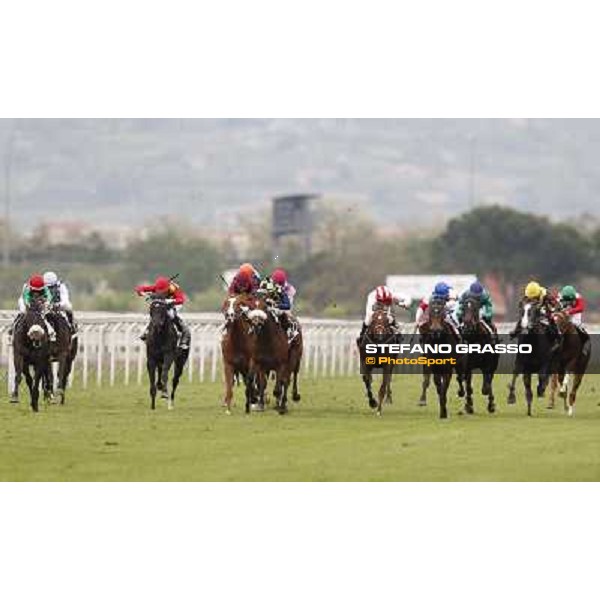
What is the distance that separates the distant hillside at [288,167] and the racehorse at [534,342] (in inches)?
5313

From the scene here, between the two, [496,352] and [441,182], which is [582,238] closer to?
[441,182]

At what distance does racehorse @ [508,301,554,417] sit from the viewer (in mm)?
24094

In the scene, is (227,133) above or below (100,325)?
above

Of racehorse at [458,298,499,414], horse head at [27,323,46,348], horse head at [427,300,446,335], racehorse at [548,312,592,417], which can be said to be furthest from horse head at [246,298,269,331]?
racehorse at [548,312,592,417]

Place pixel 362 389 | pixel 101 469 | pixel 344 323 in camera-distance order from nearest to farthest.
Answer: pixel 101 469 < pixel 362 389 < pixel 344 323

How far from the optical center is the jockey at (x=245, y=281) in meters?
23.7

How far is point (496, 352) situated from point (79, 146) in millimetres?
158877

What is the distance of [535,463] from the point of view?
17094 mm

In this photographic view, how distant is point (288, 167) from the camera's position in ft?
594

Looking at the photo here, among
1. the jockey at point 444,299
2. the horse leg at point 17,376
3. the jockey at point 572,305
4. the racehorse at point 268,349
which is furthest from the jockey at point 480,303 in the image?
the horse leg at point 17,376

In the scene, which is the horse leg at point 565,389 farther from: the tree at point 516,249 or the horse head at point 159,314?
the tree at point 516,249

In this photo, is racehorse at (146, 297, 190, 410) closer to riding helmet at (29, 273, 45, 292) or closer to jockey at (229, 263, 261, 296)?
jockey at (229, 263, 261, 296)

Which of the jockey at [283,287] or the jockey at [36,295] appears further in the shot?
the jockey at [283,287]

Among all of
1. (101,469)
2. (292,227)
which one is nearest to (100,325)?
(101,469)
